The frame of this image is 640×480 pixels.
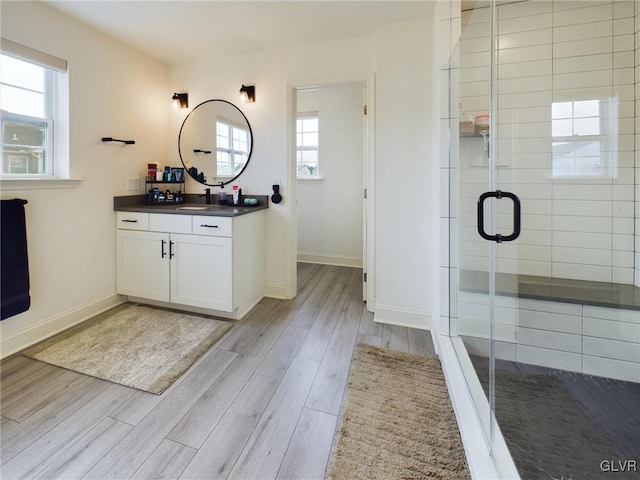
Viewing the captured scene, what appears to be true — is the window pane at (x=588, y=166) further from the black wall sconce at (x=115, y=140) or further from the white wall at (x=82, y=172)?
the white wall at (x=82, y=172)

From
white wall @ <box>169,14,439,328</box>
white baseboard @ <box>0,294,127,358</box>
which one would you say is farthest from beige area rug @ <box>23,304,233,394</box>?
white wall @ <box>169,14,439,328</box>

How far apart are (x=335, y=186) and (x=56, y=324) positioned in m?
3.24

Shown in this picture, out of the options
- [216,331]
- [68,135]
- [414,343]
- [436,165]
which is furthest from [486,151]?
[68,135]

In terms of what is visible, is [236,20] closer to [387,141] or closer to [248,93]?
[248,93]

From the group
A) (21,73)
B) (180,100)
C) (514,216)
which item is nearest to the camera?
(514,216)

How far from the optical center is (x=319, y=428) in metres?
1.38

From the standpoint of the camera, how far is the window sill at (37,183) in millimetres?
1896

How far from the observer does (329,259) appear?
14.2 ft

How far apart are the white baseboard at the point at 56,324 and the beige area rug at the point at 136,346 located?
0.21ft

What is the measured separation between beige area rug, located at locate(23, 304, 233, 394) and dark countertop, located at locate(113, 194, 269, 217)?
0.88 metres

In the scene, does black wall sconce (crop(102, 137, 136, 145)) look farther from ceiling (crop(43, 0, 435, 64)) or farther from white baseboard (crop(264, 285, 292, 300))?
white baseboard (crop(264, 285, 292, 300))

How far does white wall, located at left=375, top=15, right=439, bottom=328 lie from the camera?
2.32 m

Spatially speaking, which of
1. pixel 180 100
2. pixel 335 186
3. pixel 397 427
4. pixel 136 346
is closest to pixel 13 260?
pixel 136 346

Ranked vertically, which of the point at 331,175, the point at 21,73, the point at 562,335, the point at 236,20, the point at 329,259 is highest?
the point at 236,20
